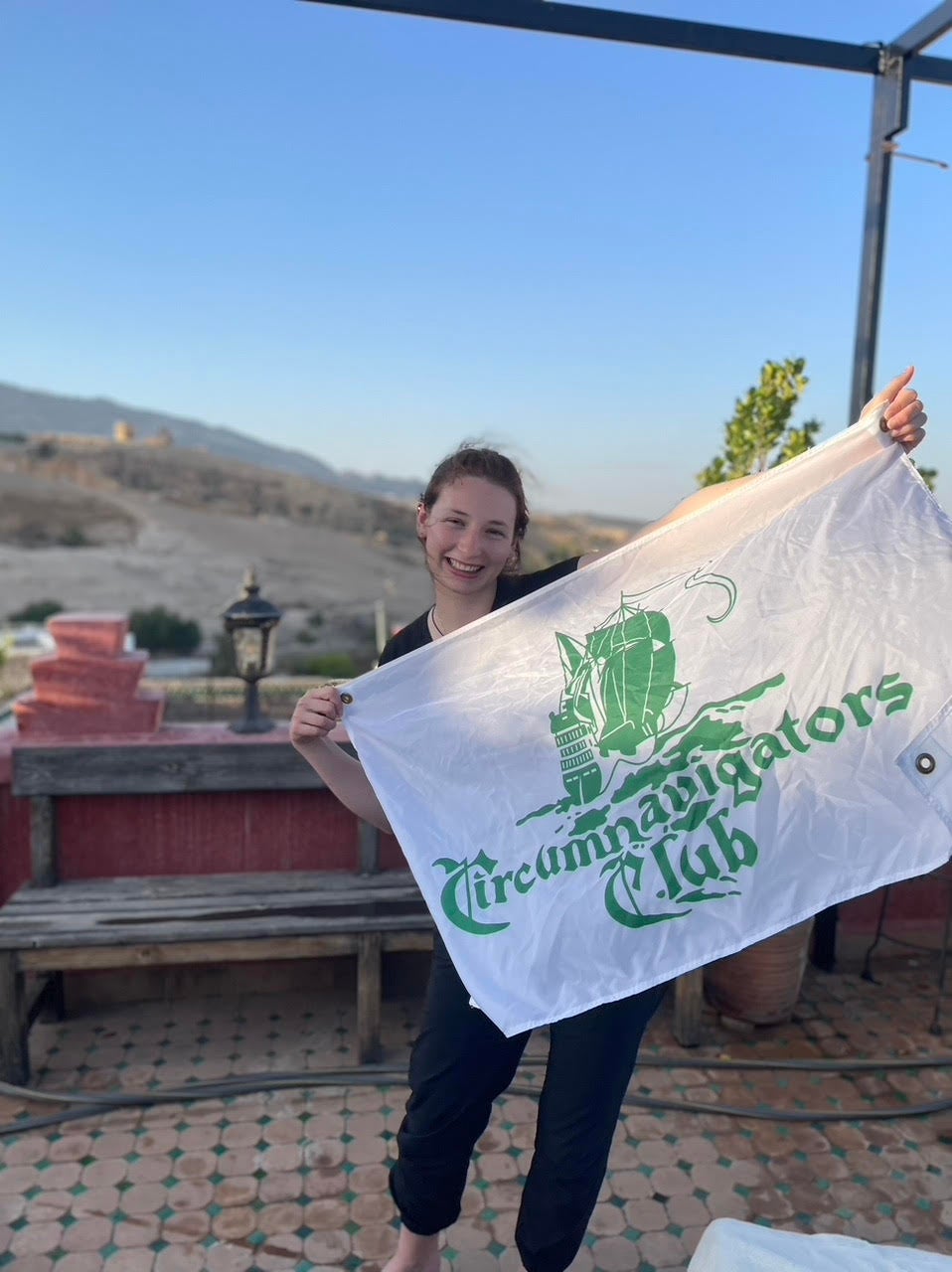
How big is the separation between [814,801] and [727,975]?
5.54 feet

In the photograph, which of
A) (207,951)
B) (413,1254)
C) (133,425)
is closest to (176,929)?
(207,951)

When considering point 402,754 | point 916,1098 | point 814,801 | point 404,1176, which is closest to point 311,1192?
point 404,1176

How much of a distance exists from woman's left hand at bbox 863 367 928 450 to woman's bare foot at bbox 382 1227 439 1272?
80.8 inches

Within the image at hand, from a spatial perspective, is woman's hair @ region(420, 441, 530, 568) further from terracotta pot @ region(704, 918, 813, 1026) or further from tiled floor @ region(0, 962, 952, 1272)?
terracotta pot @ region(704, 918, 813, 1026)

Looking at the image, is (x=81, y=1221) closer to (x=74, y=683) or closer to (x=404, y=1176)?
(x=404, y=1176)

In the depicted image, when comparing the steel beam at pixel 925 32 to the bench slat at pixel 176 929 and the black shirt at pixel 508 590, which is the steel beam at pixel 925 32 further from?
the bench slat at pixel 176 929

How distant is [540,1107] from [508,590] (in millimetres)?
1089

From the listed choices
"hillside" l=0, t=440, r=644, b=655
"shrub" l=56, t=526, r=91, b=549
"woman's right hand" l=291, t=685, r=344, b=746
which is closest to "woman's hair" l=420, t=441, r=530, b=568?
"woman's right hand" l=291, t=685, r=344, b=746

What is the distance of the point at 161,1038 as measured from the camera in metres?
3.13

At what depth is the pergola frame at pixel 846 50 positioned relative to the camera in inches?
113

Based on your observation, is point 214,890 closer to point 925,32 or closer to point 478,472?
point 478,472

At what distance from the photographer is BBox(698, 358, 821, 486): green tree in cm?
355

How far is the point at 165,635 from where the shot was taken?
28625 mm

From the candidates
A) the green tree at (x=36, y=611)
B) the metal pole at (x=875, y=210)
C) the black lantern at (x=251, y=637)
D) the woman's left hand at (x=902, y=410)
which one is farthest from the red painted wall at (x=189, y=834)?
the green tree at (x=36, y=611)
